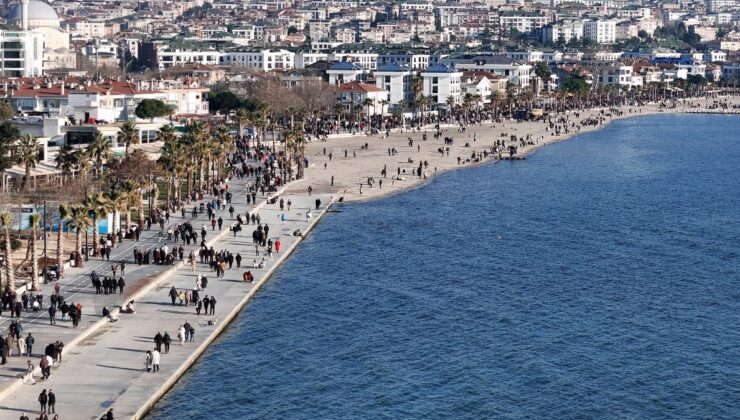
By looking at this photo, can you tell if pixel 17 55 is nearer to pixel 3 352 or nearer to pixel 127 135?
A: pixel 127 135

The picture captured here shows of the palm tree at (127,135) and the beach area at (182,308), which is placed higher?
the palm tree at (127,135)

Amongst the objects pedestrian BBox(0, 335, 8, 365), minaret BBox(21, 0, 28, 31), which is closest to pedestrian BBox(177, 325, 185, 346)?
pedestrian BBox(0, 335, 8, 365)

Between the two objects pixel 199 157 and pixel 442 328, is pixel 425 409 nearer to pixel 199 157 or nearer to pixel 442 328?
pixel 442 328

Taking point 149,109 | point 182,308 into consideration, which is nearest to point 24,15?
point 149,109

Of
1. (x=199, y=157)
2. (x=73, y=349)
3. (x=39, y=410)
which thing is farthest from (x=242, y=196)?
(x=39, y=410)

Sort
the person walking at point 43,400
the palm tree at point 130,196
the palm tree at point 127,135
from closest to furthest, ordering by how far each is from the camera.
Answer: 1. the person walking at point 43,400
2. the palm tree at point 130,196
3. the palm tree at point 127,135

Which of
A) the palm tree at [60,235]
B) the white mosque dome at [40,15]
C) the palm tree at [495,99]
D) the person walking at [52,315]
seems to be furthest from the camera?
the white mosque dome at [40,15]

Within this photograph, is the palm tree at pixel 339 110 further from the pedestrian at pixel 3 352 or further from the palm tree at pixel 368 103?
the pedestrian at pixel 3 352

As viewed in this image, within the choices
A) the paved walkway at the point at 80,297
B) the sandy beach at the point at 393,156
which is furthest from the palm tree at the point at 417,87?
the paved walkway at the point at 80,297
